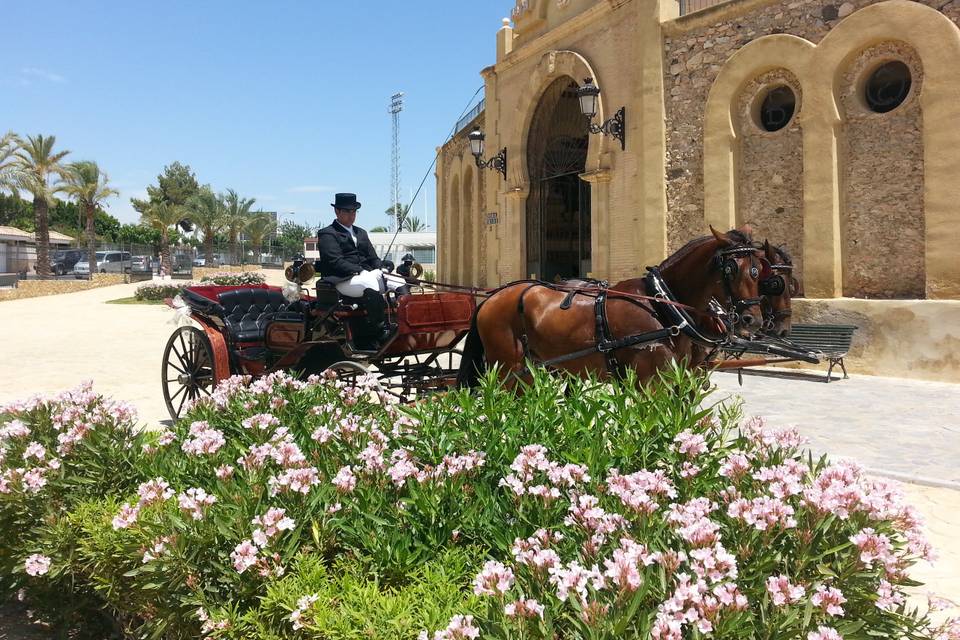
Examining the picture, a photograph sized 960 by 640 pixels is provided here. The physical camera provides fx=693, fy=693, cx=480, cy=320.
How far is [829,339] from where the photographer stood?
33.3ft

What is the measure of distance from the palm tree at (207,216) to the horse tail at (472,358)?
49008 mm

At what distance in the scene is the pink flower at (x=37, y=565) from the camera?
282 centimetres

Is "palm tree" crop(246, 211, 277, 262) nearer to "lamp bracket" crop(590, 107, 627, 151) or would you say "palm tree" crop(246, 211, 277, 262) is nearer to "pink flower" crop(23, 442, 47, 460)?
"lamp bracket" crop(590, 107, 627, 151)

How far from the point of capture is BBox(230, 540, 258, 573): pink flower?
2.27 meters

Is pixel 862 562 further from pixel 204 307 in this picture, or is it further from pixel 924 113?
pixel 924 113

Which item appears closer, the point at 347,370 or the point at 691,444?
the point at 691,444

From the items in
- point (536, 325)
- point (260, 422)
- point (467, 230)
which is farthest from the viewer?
point (467, 230)

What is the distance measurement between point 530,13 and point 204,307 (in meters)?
12.1

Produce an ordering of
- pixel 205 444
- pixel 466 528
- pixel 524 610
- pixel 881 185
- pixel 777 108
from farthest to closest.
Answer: pixel 777 108, pixel 881 185, pixel 205 444, pixel 466 528, pixel 524 610

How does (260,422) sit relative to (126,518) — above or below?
above

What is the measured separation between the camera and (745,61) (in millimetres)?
11477

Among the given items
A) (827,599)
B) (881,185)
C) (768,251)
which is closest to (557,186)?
(881,185)

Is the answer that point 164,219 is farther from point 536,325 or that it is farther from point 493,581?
point 493,581

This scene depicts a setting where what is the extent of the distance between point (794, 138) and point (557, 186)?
7007mm
